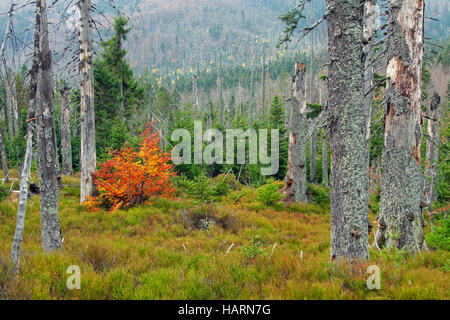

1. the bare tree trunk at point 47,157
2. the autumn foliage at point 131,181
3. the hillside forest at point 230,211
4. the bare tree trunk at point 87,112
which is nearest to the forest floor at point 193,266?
the hillside forest at point 230,211

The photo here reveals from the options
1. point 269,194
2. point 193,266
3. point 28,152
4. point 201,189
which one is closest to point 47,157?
point 28,152

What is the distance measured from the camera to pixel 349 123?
397cm

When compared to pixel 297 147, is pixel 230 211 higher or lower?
lower

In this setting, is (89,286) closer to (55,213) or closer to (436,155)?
(55,213)

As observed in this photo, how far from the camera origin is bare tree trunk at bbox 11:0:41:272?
3.58m

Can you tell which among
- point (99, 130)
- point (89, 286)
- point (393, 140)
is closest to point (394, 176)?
point (393, 140)

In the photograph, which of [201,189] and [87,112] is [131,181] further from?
[87,112]

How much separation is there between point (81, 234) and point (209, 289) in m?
5.29

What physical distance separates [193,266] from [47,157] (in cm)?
331

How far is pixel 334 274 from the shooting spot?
350 cm

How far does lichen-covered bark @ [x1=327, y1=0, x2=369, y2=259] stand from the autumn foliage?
677cm

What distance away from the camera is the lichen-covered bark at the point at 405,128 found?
16.8 ft

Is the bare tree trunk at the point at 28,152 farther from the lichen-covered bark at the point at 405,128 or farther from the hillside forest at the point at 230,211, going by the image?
the lichen-covered bark at the point at 405,128

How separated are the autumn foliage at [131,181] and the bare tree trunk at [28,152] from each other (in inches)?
195
